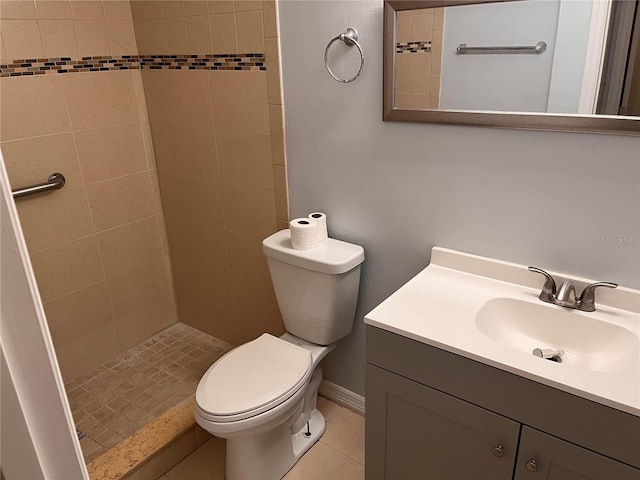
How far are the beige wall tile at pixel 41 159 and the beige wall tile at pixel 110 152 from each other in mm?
44

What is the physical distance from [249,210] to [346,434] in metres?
1.03

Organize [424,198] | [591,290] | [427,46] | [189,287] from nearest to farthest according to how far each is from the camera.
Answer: [591,290]
[427,46]
[424,198]
[189,287]

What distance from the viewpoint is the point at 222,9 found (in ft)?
6.35

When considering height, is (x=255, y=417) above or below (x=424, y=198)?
below

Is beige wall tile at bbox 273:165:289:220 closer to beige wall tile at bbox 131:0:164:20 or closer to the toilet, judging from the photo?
the toilet

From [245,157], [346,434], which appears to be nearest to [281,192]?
[245,157]

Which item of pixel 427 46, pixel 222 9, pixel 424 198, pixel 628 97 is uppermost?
pixel 222 9

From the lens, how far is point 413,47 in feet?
4.95

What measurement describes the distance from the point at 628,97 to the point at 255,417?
4.48 feet

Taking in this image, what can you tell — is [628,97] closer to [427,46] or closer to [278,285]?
[427,46]

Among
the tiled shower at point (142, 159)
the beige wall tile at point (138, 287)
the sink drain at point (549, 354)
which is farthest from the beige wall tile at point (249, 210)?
the sink drain at point (549, 354)

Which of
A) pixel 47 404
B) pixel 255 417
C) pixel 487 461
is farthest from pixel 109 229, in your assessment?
pixel 47 404

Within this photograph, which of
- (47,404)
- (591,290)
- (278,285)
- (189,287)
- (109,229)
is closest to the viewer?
(47,404)

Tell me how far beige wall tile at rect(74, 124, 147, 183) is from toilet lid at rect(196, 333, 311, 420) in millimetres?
1121
